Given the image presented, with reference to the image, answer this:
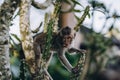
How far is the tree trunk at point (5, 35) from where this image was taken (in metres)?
2.69

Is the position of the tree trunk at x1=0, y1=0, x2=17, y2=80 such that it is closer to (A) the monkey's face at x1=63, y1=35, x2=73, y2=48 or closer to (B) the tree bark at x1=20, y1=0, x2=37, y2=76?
(B) the tree bark at x1=20, y1=0, x2=37, y2=76

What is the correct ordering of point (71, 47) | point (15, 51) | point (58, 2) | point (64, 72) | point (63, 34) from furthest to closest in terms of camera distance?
point (64, 72) → point (63, 34) → point (71, 47) → point (15, 51) → point (58, 2)

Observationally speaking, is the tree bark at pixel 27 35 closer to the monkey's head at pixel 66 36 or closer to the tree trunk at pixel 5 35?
the tree trunk at pixel 5 35

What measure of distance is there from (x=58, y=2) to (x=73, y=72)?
649 mm

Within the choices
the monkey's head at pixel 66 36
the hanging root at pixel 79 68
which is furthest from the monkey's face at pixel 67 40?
the hanging root at pixel 79 68

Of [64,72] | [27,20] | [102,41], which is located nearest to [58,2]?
[27,20]

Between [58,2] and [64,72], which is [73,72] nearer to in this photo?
[58,2]

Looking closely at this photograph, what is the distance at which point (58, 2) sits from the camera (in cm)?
290

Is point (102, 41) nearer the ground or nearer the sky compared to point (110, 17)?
nearer the ground

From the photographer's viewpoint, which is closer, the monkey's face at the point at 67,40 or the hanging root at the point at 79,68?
the hanging root at the point at 79,68

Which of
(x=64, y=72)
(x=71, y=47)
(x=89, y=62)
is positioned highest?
(x=89, y=62)

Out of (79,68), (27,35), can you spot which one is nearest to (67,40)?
(79,68)

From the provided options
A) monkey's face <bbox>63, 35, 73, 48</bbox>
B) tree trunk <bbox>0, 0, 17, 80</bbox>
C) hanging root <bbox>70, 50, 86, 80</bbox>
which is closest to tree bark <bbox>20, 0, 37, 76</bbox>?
tree trunk <bbox>0, 0, 17, 80</bbox>

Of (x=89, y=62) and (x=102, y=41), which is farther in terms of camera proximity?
(x=102, y=41)
